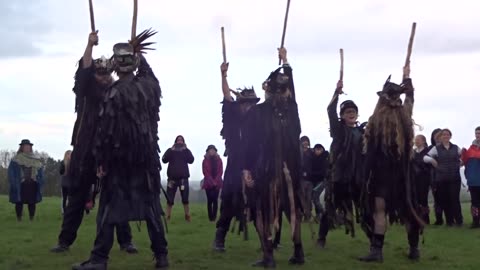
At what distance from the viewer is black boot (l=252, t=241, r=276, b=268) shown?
33.7 ft

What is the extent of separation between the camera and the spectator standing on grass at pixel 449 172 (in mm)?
17969

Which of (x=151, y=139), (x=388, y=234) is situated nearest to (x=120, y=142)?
(x=151, y=139)

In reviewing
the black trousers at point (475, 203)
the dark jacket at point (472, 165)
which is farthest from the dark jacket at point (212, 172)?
the black trousers at point (475, 203)

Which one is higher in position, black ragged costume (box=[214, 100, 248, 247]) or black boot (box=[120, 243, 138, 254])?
black ragged costume (box=[214, 100, 248, 247])

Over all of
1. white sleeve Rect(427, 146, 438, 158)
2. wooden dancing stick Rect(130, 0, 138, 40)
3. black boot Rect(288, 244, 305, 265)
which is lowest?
black boot Rect(288, 244, 305, 265)

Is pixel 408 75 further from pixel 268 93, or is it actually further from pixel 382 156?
pixel 268 93

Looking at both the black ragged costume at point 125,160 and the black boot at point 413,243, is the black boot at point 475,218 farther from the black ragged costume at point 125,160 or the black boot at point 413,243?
the black ragged costume at point 125,160

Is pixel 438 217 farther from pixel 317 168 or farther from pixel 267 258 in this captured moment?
pixel 267 258

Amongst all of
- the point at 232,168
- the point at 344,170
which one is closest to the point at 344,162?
the point at 344,170

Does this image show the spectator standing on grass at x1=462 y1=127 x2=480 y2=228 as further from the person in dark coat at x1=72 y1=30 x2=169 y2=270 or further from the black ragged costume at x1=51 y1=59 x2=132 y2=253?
the person in dark coat at x1=72 y1=30 x2=169 y2=270

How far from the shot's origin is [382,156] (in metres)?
10.9

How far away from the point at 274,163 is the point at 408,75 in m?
2.24

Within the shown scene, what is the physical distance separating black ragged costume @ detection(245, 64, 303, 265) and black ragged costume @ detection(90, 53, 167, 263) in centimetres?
137

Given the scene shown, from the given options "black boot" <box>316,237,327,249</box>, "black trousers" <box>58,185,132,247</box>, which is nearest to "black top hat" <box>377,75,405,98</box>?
"black boot" <box>316,237,327,249</box>
